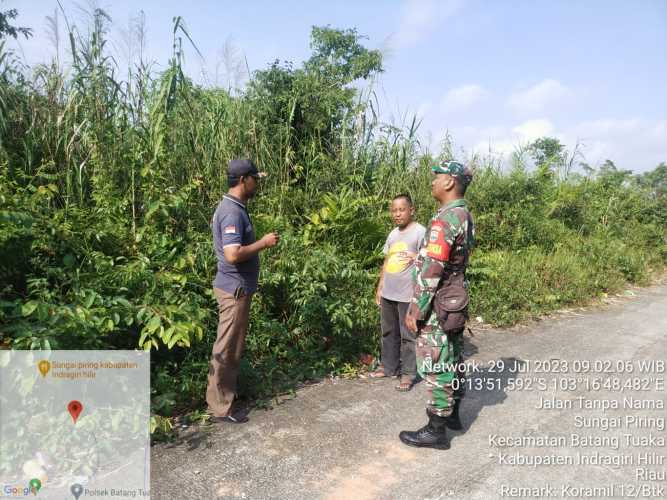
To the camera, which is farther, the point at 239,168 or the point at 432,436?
the point at 239,168

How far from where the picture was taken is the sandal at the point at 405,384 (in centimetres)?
398

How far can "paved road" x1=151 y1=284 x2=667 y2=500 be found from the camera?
2639mm

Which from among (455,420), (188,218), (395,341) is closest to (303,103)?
(188,218)

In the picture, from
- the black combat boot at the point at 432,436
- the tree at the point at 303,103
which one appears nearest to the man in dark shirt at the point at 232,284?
the black combat boot at the point at 432,436

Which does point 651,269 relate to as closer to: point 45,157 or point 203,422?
point 203,422

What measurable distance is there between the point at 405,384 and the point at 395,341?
0.43 m

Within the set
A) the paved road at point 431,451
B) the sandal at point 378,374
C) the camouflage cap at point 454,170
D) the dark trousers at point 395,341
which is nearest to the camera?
the paved road at point 431,451

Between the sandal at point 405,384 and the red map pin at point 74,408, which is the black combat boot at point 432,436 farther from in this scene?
the red map pin at point 74,408

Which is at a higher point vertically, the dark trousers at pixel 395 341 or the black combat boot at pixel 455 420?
the dark trousers at pixel 395 341

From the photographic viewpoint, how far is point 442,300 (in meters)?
3.08

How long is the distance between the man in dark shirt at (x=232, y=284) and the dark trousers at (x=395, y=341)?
56.0 inches

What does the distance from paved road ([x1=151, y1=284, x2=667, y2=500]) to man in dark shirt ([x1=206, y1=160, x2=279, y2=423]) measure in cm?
29

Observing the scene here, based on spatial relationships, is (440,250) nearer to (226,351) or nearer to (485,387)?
(226,351)

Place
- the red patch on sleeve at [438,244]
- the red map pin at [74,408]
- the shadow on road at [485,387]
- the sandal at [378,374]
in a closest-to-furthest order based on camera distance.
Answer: the red map pin at [74,408] < the red patch on sleeve at [438,244] < the shadow on road at [485,387] < the sandal at [378,374]
